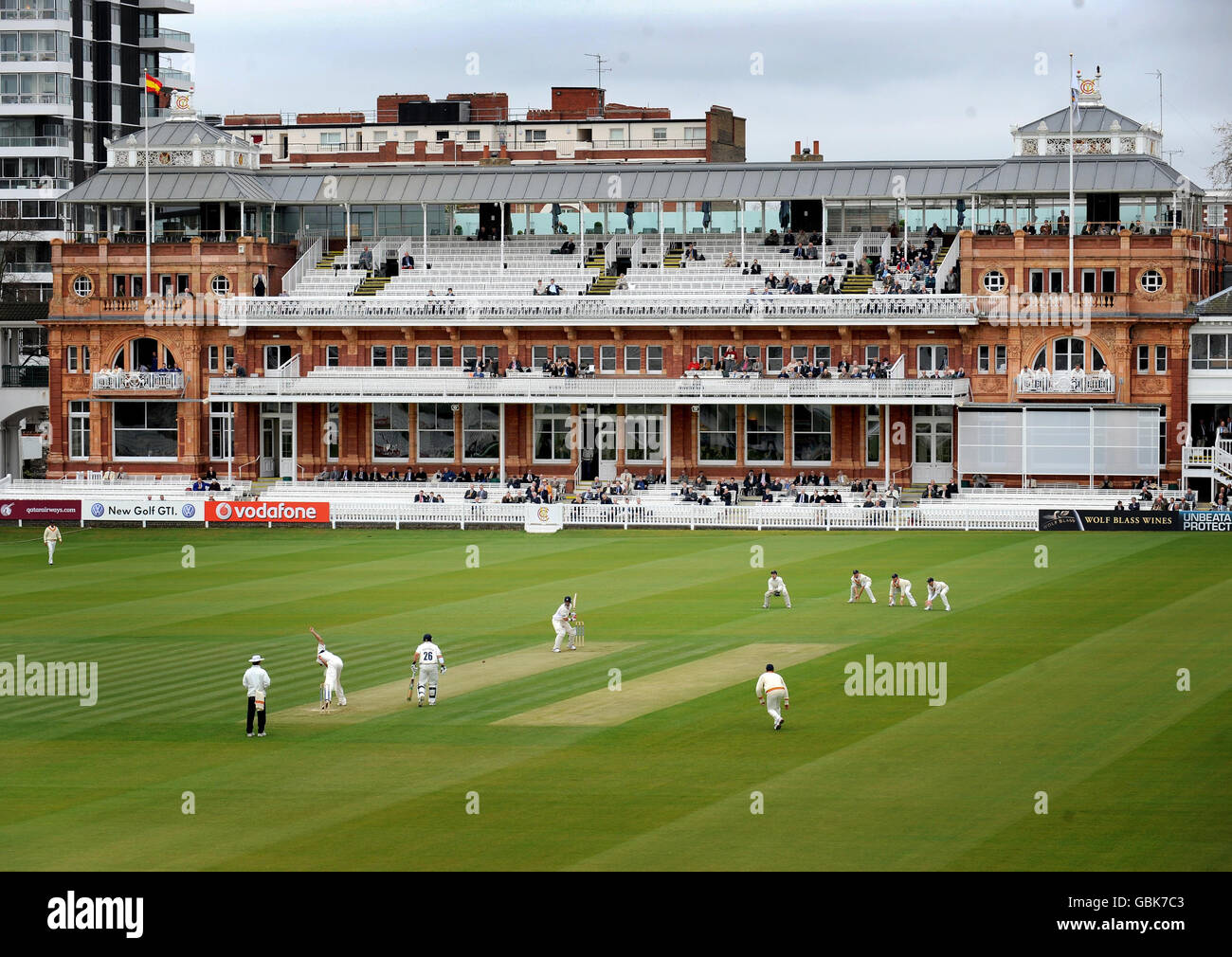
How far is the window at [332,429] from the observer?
89000 millimetres

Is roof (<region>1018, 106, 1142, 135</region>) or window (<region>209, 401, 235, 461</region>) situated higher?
roof (<region>1018, 106, 1142, 135</region>)

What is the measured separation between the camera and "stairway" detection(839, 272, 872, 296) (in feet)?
280

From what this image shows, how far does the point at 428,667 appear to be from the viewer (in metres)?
38.8

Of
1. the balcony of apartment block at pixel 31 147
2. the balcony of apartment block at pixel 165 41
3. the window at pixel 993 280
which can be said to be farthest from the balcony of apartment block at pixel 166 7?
the window at pixel 993 280

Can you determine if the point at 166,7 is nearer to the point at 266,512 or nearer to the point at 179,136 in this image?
the point at 179,136

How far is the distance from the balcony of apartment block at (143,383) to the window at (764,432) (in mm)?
27009

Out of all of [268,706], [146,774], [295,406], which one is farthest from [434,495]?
[146,774]

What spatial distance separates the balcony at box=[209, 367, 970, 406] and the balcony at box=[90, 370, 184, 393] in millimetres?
2200

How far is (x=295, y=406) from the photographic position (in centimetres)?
8806

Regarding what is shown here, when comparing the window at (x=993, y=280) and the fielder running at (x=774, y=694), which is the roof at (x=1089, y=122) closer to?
the window at (x=993, y=280)

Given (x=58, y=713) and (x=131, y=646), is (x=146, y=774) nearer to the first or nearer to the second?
(x=58, y=713)

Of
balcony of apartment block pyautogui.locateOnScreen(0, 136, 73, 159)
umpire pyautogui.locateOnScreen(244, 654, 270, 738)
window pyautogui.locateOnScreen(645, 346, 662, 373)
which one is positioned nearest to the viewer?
umpire pyautogui.locateOnScreen(244, 654, 270, 738)

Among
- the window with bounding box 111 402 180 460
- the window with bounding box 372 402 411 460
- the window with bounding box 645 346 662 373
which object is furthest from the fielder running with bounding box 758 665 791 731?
the window with bounding box 111 402 180 460

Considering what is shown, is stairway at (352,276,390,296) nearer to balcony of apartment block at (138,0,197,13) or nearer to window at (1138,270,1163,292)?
window at (1138,270,1163,292)
